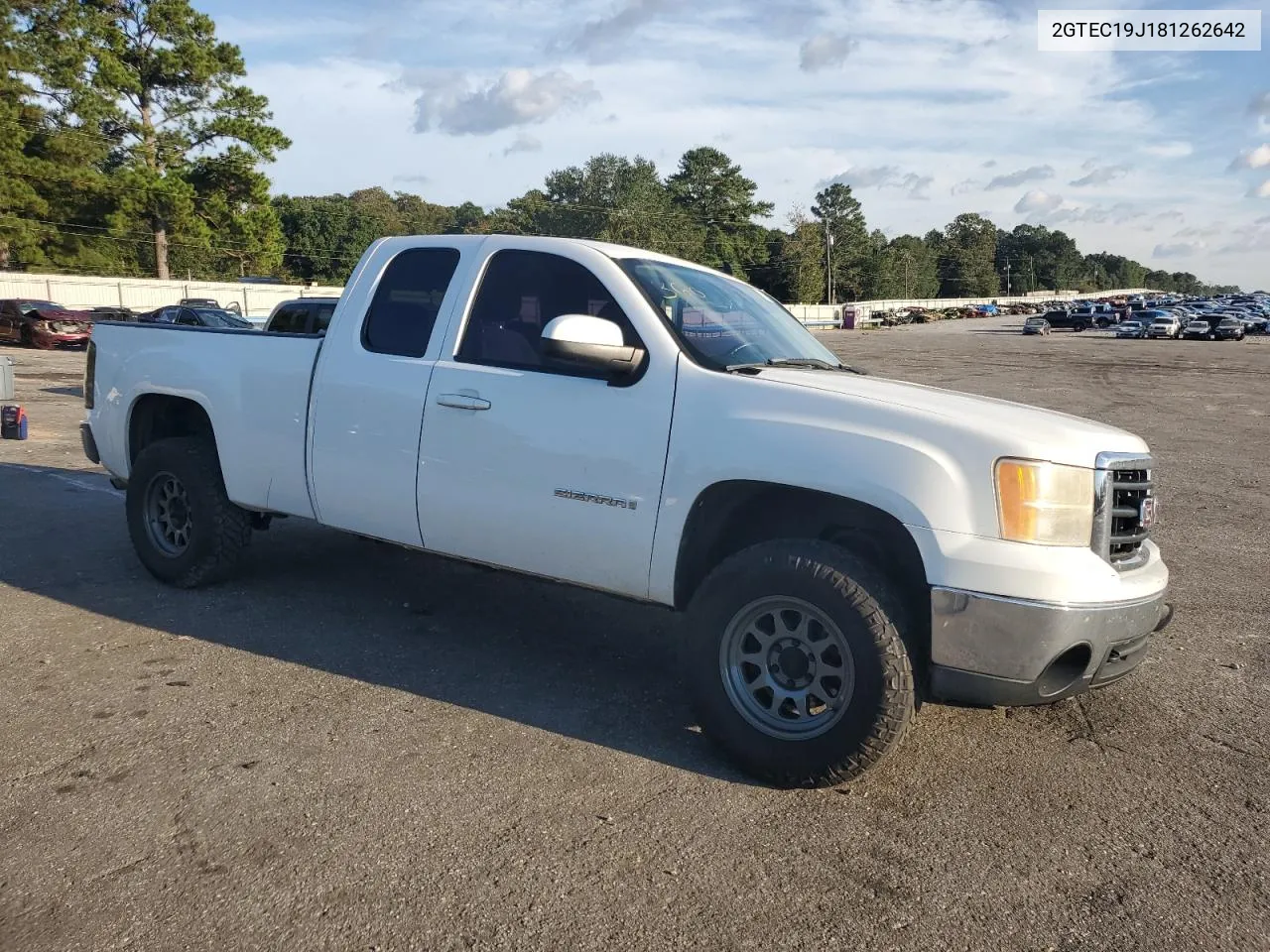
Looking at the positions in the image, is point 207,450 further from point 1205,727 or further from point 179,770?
point 1205,727

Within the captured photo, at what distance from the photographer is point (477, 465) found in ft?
14.2

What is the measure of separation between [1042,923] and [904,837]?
0.52m

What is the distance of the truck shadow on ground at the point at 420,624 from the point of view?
4262 mm

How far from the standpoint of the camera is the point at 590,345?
379 centimetres

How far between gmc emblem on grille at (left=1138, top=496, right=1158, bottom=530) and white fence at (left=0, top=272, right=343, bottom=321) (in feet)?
136

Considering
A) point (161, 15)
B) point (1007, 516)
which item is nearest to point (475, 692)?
point (1007, 516)

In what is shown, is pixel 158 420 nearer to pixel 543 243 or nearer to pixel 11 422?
pixel 543 243

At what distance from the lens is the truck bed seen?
5078 mm

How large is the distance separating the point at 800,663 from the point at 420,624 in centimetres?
244

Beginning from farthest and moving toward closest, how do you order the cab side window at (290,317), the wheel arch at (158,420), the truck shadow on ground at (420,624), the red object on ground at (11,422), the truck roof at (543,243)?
the red object on ground at (11,422) → the cab side window at (290,317) → the wheel arch at (158,420) → the truck roof at (543,243) → the truck shadow on ground at (420,624)

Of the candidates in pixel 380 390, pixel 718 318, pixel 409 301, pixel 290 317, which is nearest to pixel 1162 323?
pixel 290 317

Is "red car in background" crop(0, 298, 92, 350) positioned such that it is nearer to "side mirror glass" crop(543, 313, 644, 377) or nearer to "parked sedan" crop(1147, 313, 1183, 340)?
"side mirror glass" crop(543, 313, 644, 377)

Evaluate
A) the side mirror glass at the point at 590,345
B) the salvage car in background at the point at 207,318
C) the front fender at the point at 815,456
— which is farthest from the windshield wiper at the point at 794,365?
the salvage car in background at the point at 207,318

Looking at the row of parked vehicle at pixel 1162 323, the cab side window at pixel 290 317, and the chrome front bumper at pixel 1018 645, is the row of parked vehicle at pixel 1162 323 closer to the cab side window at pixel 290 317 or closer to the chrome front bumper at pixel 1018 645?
the cab side window at pixel 290 317
